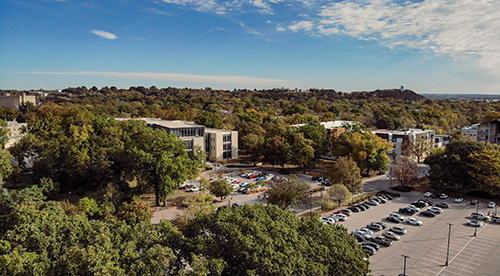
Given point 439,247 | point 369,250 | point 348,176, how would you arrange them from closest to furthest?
→ point 369,250
point 439,247
point 348,176

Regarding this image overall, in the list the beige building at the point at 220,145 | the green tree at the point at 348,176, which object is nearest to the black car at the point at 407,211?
the green tree at the point at 348,176

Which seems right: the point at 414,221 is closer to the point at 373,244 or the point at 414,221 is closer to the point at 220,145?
the point at 373,244

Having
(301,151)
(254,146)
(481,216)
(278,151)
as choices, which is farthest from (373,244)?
(254,146)

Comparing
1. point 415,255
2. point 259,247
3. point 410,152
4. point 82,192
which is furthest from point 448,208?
point 82,192

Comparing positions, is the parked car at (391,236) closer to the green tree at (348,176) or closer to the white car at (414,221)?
the white car at (414,221)

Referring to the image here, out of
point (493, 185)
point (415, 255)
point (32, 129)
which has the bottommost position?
point (415, 255)

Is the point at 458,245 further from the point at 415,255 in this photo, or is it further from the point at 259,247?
the point at 259,247

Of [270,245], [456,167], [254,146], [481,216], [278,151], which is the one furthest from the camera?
[254,146]

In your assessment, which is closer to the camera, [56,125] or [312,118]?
[56,125]
